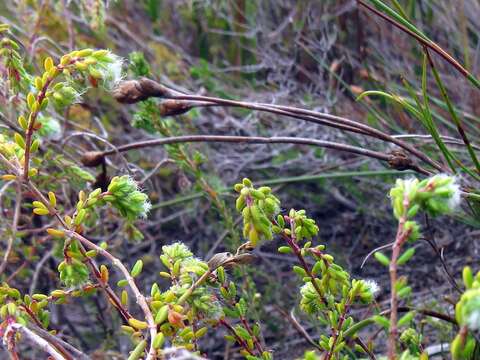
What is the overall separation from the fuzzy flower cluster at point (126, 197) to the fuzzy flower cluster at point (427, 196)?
16.5 inches

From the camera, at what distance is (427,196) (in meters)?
0.77

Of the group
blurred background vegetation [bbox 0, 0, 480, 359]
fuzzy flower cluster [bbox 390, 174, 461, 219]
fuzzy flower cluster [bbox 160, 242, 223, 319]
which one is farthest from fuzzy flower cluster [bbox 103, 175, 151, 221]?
blurred background vegetation [bbox 0, 0, 480, 359]

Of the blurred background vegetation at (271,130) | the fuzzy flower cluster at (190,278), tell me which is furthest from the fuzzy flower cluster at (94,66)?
the blurred background vegetation at (271,130)

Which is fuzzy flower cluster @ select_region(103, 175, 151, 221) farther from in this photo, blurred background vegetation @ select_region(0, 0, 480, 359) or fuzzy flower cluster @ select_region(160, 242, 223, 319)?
blurred background vegetation @ select_region(0, 0, 480, 359)

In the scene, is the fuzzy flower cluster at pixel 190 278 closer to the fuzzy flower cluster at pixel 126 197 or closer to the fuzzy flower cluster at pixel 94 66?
the fuzzy flower cluster at pixel 126 197

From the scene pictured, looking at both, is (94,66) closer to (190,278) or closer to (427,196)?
(190,278)

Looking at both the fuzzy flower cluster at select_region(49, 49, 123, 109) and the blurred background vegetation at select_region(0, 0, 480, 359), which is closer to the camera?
the fuzzy flower cluster at select_region(49, 49, 123, 109)

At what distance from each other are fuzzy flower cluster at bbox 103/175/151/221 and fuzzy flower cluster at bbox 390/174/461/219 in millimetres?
420

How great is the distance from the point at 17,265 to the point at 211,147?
859 millimetres

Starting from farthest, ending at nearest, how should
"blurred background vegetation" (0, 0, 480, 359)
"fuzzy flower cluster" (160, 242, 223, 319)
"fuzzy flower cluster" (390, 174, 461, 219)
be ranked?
"blurred background vegetation" (0, 0, 480, 359)
"fuzzy flower cluster" (160, 242, 223, 319)
"fuzzy flower cluster" (390, 174, 461, 219)

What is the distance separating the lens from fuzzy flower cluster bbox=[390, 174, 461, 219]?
761 millimetres

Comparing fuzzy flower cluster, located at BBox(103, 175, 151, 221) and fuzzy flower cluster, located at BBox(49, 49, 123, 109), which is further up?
fuzzy flower cluster, located at BBox(49, 49, 123, 109)

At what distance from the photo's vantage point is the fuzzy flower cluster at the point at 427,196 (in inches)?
30.0

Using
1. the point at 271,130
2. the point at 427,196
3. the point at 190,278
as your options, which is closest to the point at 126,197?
the point at 190,278
